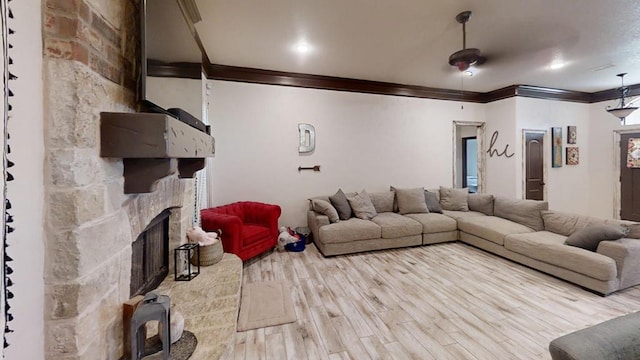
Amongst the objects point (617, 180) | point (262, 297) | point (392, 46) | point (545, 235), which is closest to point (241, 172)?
point (262, 297)

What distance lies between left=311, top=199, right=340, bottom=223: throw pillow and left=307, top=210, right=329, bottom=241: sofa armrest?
6 centimetres

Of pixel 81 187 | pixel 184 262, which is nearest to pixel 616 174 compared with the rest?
pixel 184 262

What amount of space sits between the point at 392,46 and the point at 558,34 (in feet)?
6.21

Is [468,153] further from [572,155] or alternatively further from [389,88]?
[389,88]

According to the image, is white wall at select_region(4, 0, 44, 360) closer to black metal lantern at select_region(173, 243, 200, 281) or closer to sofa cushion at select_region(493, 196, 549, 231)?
black metal lantern at select_region(173, 243, 200, 281)

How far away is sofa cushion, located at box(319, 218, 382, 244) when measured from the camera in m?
3.74

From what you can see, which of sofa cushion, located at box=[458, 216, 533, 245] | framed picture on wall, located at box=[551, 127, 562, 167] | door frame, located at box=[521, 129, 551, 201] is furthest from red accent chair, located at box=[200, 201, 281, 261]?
framed picture on wall, located at box=[551, 127, 562, 167]

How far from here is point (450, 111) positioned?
219 inches

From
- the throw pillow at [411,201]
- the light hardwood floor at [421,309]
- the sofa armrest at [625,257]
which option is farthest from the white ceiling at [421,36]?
the light hardwood floor at [421,309]

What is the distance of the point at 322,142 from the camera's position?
4.68 meters

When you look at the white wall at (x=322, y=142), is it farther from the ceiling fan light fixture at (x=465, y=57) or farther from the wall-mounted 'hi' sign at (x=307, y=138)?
the ceiling fan light fixture at (x=465, y=57)

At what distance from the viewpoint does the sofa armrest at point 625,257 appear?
265 centimetres

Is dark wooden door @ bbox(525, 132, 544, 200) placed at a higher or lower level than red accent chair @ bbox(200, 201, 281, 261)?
higher

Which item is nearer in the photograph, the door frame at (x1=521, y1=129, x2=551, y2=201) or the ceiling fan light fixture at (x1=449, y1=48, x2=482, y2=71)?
the ceiling fan light fixture at (x1=449, y1=48, x2=482, y2=71)
